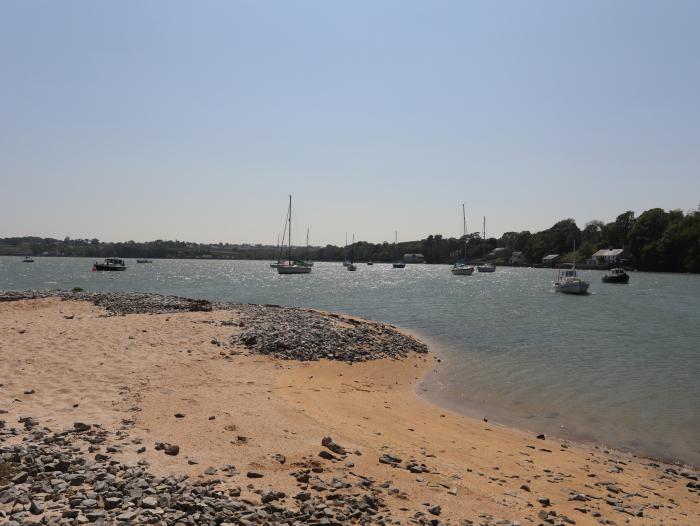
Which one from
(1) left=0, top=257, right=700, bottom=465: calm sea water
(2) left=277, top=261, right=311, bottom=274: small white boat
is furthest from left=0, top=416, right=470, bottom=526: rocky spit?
(2) left=277, top=261, right=311, bottom=274: small white boat

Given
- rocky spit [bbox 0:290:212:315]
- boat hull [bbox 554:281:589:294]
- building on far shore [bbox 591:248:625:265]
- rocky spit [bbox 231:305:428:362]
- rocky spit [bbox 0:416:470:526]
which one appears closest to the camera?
rocky spit [bbox 0:416:470:526]

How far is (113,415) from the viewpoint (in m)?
10.9

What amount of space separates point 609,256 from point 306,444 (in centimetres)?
19403

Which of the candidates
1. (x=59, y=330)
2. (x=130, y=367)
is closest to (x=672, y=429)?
(x=130, y=367)

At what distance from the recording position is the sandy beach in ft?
26.0

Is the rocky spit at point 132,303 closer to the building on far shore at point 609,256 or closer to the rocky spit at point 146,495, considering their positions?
the rocky spit at point 146,495

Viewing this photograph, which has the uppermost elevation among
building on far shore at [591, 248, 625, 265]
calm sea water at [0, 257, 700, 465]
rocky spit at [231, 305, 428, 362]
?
building on far shore at [591, 248, 625, 265]

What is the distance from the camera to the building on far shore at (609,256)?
175 metres

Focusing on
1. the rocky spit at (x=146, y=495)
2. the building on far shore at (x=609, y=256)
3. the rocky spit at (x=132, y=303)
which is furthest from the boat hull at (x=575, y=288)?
the building on far shore at (x=609, y=256)

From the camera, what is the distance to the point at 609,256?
179000 millimetres

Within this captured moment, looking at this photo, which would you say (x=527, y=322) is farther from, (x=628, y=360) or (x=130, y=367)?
(x=130, y=367)

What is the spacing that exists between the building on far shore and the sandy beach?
181933mm

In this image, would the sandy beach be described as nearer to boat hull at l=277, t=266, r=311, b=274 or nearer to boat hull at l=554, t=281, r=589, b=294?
boat hull at l=554, t=281, r=589, b=294

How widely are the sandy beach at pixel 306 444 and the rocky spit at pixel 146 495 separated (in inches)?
1.9
